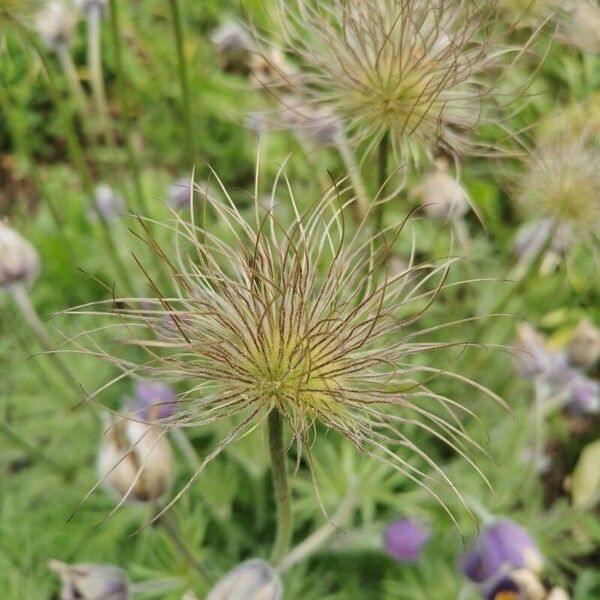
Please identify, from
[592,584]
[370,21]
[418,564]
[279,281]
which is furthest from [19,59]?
[592,584]

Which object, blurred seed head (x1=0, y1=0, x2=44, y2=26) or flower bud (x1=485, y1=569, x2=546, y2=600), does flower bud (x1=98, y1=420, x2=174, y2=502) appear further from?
blurred seed head (x1=0, y1=0, x2=44, y2=26)

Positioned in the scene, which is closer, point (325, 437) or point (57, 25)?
point (325, 437)

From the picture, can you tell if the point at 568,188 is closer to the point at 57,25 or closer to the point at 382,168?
the point at 382,168

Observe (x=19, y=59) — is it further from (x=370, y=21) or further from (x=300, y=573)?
(x=300, y=573)

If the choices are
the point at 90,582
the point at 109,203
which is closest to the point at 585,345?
the point at 90,582

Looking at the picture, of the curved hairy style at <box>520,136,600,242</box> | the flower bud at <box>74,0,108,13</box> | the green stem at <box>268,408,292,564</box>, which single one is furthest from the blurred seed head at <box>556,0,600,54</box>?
the green stem at <box>268,408,292,564</box>

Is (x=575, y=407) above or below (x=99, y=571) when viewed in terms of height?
above
